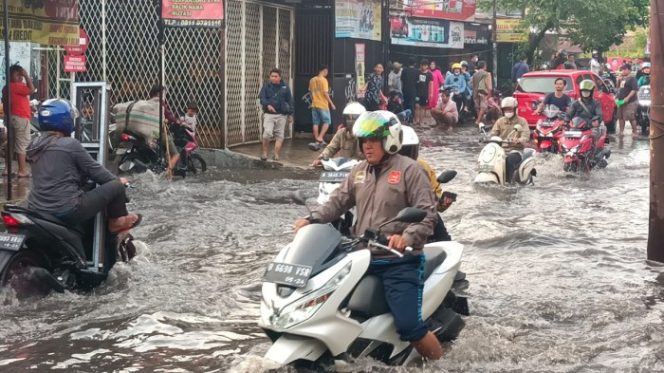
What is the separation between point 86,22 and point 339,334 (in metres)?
13.6

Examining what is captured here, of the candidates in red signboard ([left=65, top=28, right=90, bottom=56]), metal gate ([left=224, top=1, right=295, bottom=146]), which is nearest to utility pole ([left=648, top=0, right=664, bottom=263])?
red signboard ([left=65, top=28, right=90, bottom=56])

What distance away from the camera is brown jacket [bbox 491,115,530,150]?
13805 mm

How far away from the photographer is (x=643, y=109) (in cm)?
2422

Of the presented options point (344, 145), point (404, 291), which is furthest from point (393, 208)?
point (344, 145)

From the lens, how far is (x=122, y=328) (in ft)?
21.5

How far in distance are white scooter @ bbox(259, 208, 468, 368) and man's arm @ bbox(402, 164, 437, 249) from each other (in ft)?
0.57

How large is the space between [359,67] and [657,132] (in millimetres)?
14441

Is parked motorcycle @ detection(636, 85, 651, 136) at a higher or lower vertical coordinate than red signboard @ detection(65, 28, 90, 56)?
lower

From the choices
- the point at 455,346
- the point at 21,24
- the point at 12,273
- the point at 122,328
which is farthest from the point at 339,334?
the point at 21,24

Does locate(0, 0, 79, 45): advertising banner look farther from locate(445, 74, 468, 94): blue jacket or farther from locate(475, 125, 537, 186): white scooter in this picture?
locate(445, 74, 468, 94): blue jacket

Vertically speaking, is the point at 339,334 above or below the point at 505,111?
below

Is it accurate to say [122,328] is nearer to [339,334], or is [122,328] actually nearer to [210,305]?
[210,305]

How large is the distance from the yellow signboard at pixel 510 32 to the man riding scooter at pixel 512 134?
19.6m

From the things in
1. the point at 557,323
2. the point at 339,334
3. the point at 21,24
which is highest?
the point at 21,24
